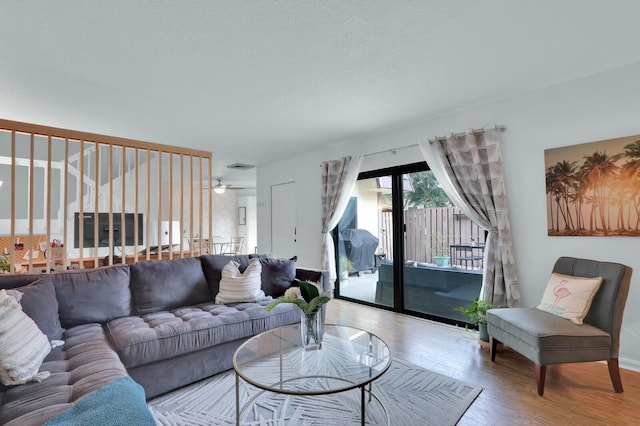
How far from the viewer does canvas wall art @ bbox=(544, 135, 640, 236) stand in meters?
2.48

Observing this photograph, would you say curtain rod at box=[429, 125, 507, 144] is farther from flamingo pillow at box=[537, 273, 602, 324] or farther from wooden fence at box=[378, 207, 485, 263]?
flamingo pillow at box=[537, 273, 602, 324]

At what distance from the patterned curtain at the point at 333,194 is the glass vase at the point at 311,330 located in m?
2.70

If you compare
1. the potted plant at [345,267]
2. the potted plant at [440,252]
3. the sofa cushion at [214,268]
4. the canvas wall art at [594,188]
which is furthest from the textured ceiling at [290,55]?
the potted plant at [345,267]

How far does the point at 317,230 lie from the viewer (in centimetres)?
516

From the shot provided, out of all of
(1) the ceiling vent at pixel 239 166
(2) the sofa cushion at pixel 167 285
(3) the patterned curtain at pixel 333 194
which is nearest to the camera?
(2) the sofa cushion at pixel 167 285

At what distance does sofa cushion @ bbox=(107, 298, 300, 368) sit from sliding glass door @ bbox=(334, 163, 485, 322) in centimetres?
181

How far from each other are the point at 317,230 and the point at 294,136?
62.7 inches

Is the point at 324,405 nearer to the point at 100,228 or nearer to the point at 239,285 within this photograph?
the point at 239,285

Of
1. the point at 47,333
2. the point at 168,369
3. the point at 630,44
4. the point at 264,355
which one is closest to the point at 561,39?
the point at 630,44

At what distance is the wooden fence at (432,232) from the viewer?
3.55m

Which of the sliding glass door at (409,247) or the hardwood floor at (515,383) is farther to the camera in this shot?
the sliding glass door at (409,247)

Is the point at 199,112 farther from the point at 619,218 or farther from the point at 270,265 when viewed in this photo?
the point at 619,218

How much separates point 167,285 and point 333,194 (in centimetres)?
271

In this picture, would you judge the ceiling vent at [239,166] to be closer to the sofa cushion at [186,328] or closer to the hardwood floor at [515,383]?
the sofa cushion at [186,328]
